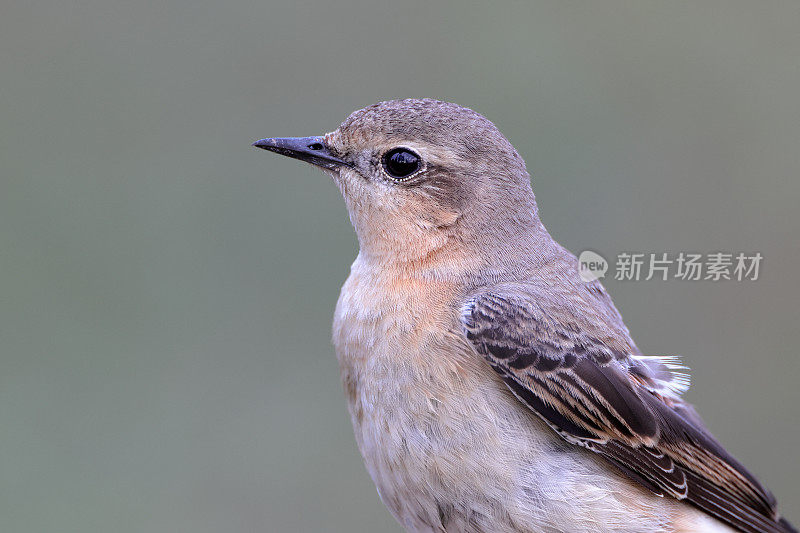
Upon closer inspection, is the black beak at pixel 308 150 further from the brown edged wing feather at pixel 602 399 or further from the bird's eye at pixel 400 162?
the brown edged wing feather at pixel 602 399

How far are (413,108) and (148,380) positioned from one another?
4.33 meters

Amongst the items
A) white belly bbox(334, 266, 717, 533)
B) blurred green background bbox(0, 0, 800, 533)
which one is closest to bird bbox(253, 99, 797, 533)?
white belly bbox(334, 266, 717, 533)

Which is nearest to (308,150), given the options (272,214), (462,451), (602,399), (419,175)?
(419,175)

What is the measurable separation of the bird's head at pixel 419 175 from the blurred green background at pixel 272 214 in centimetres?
248

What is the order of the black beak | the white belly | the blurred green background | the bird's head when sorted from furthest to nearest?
1. the blurred green background
2. the black beak
3. the bird's head
4. the white belly

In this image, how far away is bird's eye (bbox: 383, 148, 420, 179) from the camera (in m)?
5.11

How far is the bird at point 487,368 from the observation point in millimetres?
4570

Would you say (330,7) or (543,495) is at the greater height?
(330,7)

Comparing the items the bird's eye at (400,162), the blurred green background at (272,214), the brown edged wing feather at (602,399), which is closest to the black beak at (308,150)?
the bird's eye at (400,162)

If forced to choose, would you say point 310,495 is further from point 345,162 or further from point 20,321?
point 345,162

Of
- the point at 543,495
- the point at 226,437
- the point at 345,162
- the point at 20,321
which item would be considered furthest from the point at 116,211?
the point at 543,495

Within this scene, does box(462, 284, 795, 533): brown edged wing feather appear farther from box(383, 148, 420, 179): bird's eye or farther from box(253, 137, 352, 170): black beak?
box(253, 137, 352, 170): black beak

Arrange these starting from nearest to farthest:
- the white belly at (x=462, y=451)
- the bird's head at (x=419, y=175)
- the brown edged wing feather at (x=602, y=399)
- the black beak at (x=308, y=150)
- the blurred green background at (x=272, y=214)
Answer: the white belly at (x=462, y=451) → the brown edged wing feather at (x=602, y=399) → the bird's head at (x=419, y=175) → the black beak at (x=308, y=150) → the blurred green background at (x=272, y=214)

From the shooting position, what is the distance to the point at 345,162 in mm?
5203
